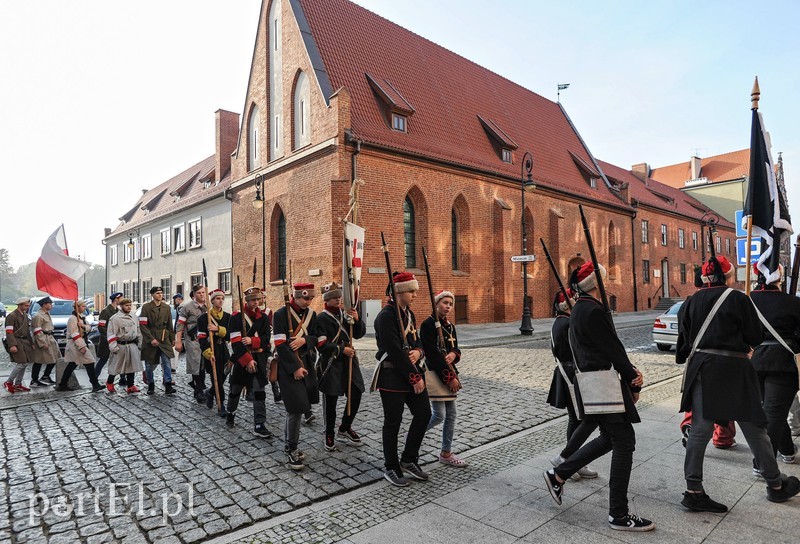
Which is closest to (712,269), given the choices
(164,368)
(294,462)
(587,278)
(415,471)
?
(587,278)

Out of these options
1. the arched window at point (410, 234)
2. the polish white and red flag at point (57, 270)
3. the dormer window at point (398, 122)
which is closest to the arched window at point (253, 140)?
the dormer window at point (398, 122)

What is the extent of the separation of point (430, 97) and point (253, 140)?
28.5 feet

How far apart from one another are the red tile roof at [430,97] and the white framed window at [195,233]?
42.4ft

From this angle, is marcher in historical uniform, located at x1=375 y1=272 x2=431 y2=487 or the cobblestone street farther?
marcher in historical uniform, located at x1=375 y1=272 x2=431 y2=487

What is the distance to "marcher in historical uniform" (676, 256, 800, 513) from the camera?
3.80 meters

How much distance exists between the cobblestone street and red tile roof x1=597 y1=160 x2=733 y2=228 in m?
32.9

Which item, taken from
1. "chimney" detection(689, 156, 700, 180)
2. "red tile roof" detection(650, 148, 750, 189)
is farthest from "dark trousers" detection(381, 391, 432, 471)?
"chimney" detection(689, 156, 700, 180)

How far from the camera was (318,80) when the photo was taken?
18.9 metres

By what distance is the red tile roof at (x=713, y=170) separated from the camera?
53.1 m

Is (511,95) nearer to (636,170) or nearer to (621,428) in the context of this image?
(636,170)

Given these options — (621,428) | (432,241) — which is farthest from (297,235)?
(621,428)

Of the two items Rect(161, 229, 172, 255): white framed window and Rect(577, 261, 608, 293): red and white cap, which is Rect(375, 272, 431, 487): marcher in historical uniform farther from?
Rect(161, 229, 172, 255): white framed window

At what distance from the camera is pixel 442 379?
4.85 m

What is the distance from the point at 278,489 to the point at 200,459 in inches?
51.1
